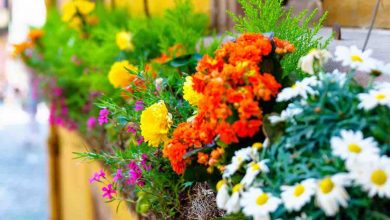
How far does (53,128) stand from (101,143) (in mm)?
937

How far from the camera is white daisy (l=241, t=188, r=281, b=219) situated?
501mm

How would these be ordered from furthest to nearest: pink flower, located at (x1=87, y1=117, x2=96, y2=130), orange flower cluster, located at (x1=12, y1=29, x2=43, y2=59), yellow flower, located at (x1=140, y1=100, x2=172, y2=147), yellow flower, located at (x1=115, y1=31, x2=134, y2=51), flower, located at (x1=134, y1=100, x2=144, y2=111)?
1. orange flower cluster, located at (x1=12, y1=29, x2=43, y2=59)
2. pink flower, located at (x1=87, y1=117, x2=96, y2=130)
3. yellow flower, located at (x1=115, y1=31, x2=134, y2=51)
4. flower, located at (x1=134, y1=100, x2=144, y2=111)
5. yellow flower, located at (x1=140, y1=100, x2=172, y2=147)

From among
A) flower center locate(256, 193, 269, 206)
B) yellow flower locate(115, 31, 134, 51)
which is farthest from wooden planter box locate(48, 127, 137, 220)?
flower center locate(256, 193, 269, 206)

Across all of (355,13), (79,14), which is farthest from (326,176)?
(79,14)

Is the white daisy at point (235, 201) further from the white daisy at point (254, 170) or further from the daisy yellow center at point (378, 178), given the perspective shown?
the daisy yellow center at point (378, 178)

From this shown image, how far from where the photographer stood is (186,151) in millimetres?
687

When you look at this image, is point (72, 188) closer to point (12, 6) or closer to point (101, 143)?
point (101, 143)

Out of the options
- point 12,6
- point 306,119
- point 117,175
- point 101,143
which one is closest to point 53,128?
point 101,143

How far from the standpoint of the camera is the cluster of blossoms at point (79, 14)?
1866 millimetres

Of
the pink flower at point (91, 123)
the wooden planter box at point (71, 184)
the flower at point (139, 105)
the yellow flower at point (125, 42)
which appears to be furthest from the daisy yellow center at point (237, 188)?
the pink flower at point (91, 123)

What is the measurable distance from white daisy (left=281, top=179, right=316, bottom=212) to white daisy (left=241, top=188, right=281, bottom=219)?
0.01m

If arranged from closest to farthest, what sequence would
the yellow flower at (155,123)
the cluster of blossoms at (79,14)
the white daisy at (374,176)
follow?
1. the white daisy at (374,176)
2. the yellow flower at (155,123)
3. the cluster of blossoms at (79,14)

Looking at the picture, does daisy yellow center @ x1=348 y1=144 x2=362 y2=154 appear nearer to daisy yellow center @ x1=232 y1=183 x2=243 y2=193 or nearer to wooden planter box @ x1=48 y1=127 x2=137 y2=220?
daisy yellow center @ x1=232 y1=183 x2=243 y2=193

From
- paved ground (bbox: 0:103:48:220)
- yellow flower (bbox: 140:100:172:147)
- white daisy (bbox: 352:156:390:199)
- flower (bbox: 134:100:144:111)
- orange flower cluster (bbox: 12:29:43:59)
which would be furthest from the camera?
paved ground (bbox: 0:103:48:220)
